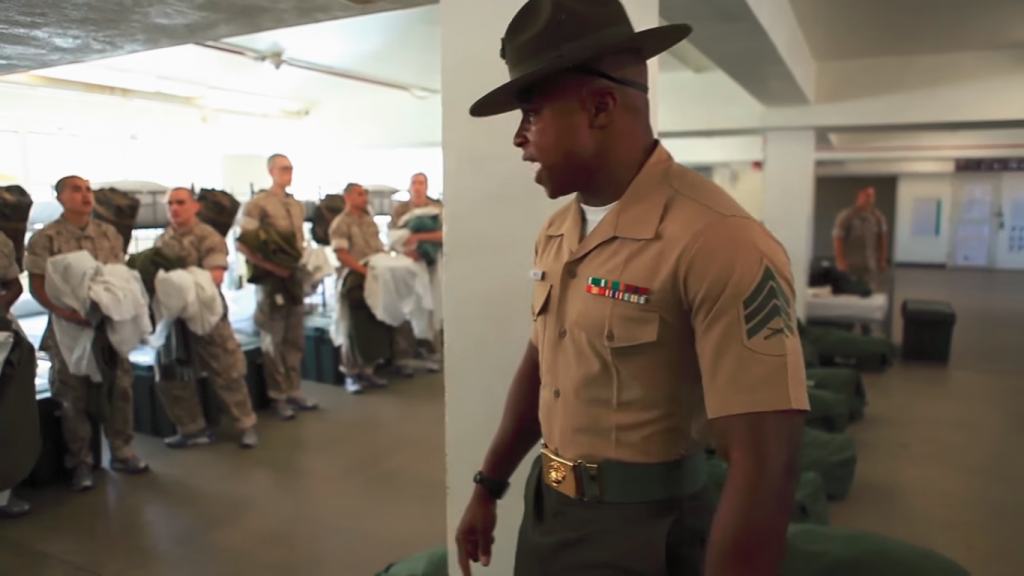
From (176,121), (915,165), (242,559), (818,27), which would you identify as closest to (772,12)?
(818,27)

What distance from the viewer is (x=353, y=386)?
234 inches

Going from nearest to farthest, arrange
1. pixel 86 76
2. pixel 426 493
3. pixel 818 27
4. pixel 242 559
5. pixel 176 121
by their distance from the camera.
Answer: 1. pixel 242 559
2. pixel 426 493
3. pixel 818 27
4. pixel 86 76
5. pixel 176 121

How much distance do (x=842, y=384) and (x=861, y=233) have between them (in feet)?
12.3

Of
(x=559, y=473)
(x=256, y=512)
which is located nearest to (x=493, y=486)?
(x=559, y=473)

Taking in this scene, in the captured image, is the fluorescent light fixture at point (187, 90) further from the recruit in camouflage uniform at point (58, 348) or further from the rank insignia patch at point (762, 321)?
the rank insignia patch at point (762, 321)

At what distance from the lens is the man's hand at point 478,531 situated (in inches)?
61.7

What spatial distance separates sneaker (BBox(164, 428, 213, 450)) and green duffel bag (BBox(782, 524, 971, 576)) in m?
3.69

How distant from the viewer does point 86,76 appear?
6762 mm

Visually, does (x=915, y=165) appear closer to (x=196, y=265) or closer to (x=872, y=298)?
(x=872, y=298)

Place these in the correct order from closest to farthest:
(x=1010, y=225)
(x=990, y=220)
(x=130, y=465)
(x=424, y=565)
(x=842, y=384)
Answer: (x=424, y=565) < (x=130, y=465) < (x=842, y=384) < (x=1010, y=225) < (x=990, y=220)

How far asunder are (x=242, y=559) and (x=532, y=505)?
2306mm

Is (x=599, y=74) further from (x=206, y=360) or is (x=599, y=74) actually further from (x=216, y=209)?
(x=216, y=209)

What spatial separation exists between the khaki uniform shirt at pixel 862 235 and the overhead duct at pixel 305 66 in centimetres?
488

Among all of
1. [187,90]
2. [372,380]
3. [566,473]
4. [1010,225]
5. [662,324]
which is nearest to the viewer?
[662,324]
